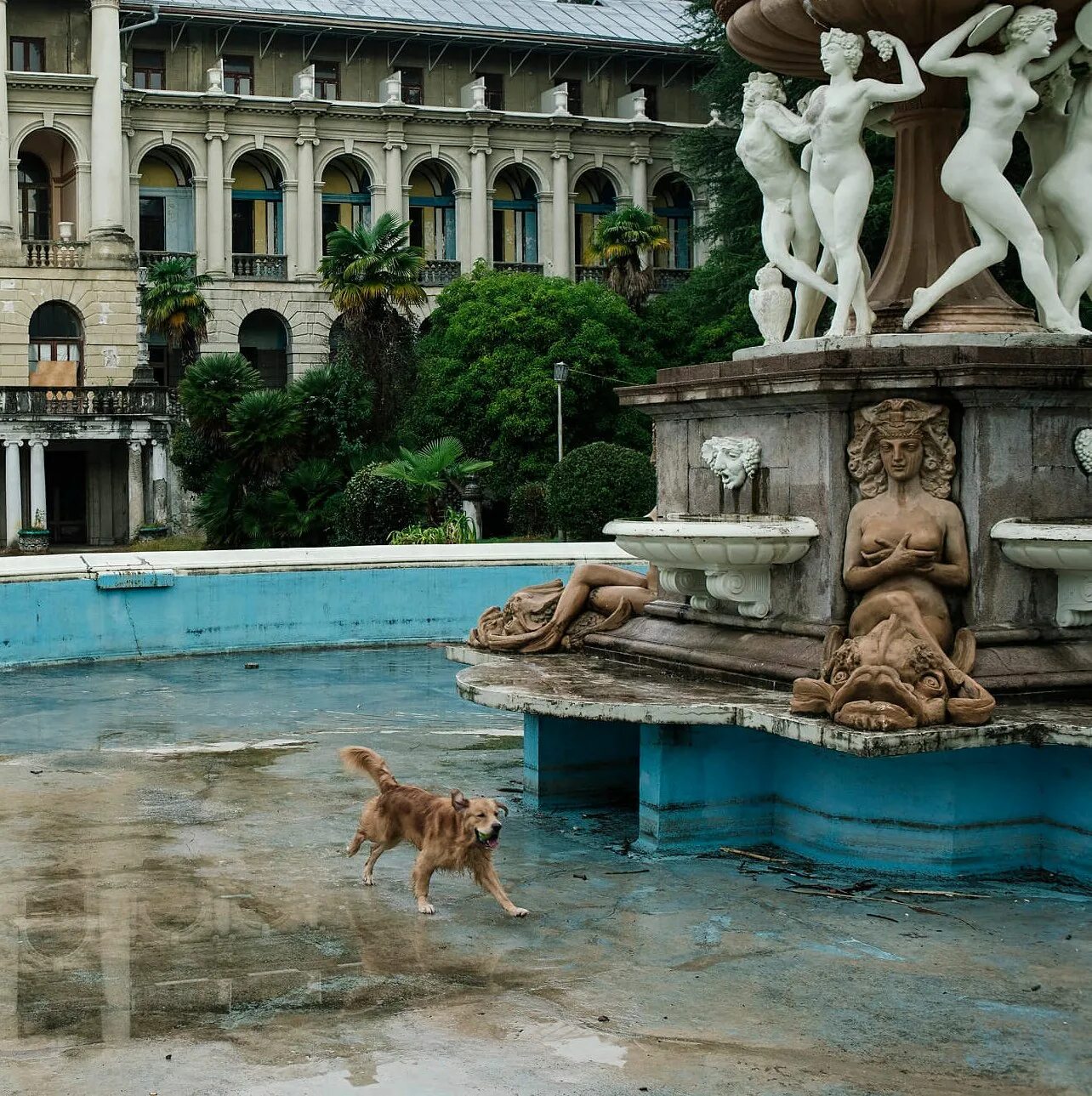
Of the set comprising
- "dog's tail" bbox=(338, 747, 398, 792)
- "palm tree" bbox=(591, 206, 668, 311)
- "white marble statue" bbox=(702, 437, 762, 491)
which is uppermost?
"palm tree" bbox=(591, 206, 668, 311)

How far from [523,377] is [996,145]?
1281 inches

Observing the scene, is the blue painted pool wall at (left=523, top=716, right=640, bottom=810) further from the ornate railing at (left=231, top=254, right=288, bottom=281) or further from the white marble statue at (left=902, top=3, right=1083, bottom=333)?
the ornate railing at (left=231, top=254, right=288, bottom=281)

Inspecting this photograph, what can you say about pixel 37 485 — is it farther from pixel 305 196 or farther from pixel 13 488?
pixel 305 196

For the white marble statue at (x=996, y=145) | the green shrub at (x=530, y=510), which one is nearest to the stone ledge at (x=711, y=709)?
the white marble statue at (x=996, y=145)

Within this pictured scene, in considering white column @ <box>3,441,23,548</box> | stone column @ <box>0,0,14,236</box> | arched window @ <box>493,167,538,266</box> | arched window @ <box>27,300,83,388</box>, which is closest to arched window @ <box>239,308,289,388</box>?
arched window @ <box>27,300,83,388</box>

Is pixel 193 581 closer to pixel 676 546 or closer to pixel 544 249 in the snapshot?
pixel 676 546

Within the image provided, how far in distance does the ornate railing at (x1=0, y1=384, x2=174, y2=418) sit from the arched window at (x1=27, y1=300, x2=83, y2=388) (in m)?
5.53

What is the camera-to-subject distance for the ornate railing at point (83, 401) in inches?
1866

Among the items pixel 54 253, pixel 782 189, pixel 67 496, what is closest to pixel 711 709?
pixel 782 189

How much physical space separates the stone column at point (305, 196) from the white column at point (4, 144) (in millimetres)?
9147

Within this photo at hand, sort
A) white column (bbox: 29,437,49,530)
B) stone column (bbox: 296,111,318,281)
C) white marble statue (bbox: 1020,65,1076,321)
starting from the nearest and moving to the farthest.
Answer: white marble statue (bbox: 1020,65,1076,321), white column (bbox: 29,437,49,530), stone column (bbox: 296,111,318,281)

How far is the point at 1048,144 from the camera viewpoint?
32.3 ft

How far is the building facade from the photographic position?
51438 mm

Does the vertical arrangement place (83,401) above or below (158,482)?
above
